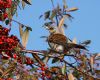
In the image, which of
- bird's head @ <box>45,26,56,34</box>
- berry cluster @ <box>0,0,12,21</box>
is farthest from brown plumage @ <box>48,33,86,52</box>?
berry cluster @ <box>0,0,12,21</box>

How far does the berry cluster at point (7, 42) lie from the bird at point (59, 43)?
1.41 ft

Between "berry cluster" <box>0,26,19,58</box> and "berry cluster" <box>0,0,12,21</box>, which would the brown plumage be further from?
"berry cluster" <box>0,0,12,21</box>

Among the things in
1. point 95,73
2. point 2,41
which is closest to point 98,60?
point 95,73

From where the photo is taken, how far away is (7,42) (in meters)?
3.46

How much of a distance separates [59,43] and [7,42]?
635 mm

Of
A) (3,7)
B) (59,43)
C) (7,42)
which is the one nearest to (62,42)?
(59,43)

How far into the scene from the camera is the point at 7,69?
340 centimetres

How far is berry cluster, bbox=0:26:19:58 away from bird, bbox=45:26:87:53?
429mm

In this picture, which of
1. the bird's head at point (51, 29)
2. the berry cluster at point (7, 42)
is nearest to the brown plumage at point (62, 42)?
the bird's head at point (51, 29)

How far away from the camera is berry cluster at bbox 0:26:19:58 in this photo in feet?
11.2

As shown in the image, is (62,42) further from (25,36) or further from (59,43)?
(25,36)

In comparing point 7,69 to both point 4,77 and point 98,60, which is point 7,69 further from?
point 98,60

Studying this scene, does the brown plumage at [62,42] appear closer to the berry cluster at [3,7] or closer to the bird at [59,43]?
the bird at [59,43]

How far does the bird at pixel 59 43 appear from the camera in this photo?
9.82ft
